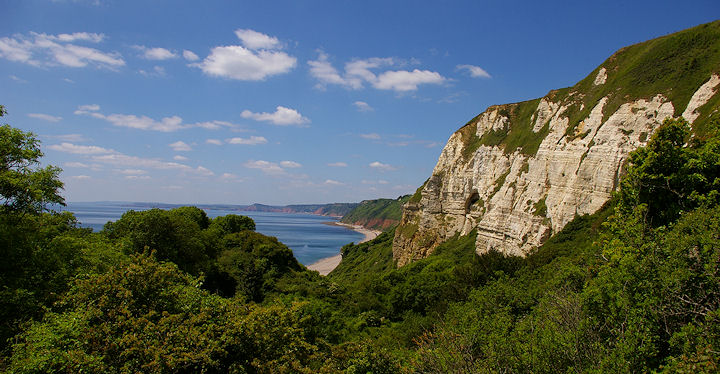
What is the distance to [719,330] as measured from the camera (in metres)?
8.73

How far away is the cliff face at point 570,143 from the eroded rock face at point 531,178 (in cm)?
13

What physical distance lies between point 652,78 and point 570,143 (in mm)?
10507

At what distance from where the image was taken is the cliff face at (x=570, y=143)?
36.8 meters

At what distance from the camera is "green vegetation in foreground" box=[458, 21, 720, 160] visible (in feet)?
117

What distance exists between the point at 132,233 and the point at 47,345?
827 inches

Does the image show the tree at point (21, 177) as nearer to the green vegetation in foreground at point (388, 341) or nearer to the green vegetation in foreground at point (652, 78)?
the green vegetation in foreground at point (388, 341)

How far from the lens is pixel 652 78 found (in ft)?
134

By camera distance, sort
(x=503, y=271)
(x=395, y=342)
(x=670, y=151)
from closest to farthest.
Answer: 1. (x=670, y=151)
2. (x=395, y=342)
3. (x=503, y=271)

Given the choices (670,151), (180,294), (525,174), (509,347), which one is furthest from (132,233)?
(525,174)

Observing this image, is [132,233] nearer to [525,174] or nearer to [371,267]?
[525,174]

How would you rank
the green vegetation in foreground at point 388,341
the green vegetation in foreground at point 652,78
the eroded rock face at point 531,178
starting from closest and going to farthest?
the green vegetation in foreground at point 388,341 → the green vegetation in foreground at point 652,78 → the eroded rock face at point 531,178

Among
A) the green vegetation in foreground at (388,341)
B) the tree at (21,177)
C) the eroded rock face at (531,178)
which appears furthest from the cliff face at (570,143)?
the tree at (21,177)

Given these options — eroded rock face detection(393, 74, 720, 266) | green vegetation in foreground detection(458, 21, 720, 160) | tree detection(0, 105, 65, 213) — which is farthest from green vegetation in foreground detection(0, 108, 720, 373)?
eroded rock face detection(393, 74, 720, 266)

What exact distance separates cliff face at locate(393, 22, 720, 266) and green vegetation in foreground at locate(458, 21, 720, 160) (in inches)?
5.2
